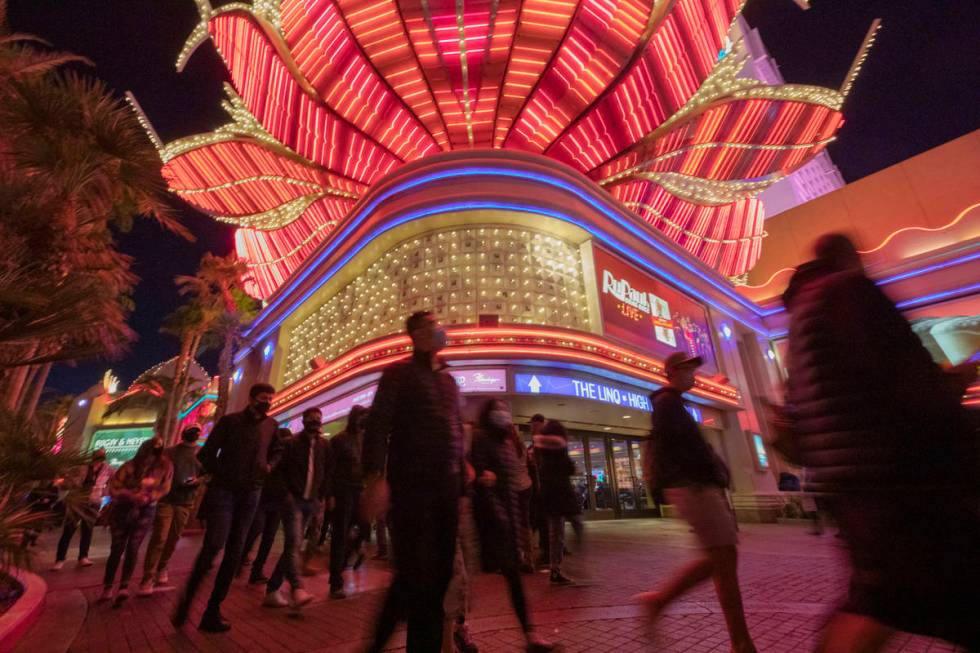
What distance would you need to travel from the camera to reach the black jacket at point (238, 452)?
411 cm

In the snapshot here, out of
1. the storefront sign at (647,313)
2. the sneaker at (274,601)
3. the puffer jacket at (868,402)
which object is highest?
the storefront sign at (647,313)

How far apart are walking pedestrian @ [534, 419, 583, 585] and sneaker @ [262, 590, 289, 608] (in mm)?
2964

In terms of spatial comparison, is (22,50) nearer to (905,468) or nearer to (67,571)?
(67,571)

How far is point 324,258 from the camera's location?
17.0 meters

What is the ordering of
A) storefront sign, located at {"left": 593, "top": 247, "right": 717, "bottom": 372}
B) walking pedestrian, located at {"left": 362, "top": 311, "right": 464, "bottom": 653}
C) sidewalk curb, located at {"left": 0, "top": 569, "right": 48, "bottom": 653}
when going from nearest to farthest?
walking pedestrian, located at {"left": 362, "top": 311, "right": 464, "bottom": 653} → sidewalk curb, located at {"left": 0, "top": 569, "right": 48, "bottom": 653} → storefront sign, located at {"left": 593, "top": 247, "right": 717, "bottom": 372}

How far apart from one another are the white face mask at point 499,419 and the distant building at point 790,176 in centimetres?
5181

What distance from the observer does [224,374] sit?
2144cm

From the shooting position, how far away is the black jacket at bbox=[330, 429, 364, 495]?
18.1 feet

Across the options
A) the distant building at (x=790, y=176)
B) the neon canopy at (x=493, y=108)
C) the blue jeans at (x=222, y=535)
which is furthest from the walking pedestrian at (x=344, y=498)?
the distant building at (x=790, y=176)

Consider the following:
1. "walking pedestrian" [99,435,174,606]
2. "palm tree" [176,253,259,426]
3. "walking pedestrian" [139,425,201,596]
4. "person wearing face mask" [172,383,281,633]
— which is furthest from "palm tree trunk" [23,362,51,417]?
"palm tree" [176,253,259,426]

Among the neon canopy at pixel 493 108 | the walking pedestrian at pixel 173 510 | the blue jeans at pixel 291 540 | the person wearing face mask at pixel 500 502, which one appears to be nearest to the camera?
the person wearing face mask at pixel 500 502

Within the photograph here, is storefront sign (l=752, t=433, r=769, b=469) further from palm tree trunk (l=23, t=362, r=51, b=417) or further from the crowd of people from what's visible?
palm tree trunk (l=23, t=362, r=51, b=417)

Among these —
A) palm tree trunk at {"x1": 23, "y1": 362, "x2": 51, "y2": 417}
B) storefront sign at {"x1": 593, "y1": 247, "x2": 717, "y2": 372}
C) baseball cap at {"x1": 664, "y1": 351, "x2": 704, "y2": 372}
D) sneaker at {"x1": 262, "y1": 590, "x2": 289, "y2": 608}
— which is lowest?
sneaker at {"x1": 262, "y1": 590, "x2": 289, "y2": 608}

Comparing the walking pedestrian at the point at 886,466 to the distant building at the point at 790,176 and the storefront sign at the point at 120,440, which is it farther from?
the storefront sign at the point at 120,440
